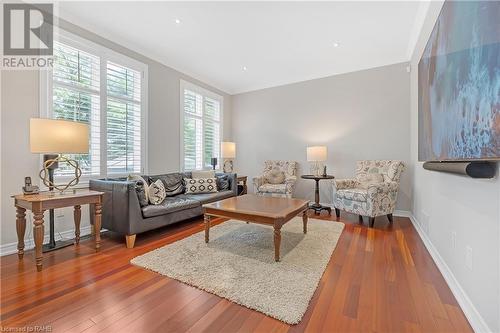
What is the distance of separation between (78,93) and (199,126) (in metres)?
2.35

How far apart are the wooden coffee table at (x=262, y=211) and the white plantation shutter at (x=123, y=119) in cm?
176

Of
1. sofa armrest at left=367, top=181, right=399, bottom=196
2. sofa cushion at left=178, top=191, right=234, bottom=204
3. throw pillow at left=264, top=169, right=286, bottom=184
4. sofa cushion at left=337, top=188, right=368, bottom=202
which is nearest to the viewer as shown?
sofa armrest at left=367, top=181, right=399, bottom=196

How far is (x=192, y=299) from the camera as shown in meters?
1.66

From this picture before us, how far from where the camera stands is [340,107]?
4590 millimetres

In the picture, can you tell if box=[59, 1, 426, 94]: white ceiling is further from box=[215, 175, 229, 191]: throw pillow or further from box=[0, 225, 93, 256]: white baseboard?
box=[0, 225, 93, 256]: white baseboard

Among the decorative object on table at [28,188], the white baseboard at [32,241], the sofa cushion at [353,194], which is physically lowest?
the white baseboard at [32,241]

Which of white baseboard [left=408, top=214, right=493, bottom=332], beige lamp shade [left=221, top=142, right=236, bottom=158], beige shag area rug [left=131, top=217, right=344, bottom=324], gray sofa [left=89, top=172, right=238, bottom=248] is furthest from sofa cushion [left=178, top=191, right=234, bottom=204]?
white baseboard [left=408, top=214, right=493, bottom=332]

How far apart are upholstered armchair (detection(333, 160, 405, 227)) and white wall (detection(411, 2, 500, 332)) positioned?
Answer: 91 cm

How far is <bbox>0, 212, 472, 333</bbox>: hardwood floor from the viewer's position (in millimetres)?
1401

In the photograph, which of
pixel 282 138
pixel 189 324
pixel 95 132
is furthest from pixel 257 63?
pixel 189 324

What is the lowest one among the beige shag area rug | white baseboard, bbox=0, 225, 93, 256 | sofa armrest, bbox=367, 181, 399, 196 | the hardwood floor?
the hardwood floor

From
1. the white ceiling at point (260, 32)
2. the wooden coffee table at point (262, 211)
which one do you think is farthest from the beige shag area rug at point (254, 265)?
the white ceiling at point (260, 32)

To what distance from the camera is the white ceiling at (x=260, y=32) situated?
2.71m

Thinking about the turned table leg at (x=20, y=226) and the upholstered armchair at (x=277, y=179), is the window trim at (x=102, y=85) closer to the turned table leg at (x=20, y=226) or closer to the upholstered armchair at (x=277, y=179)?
the turned table leg at (x=20, y=226)
